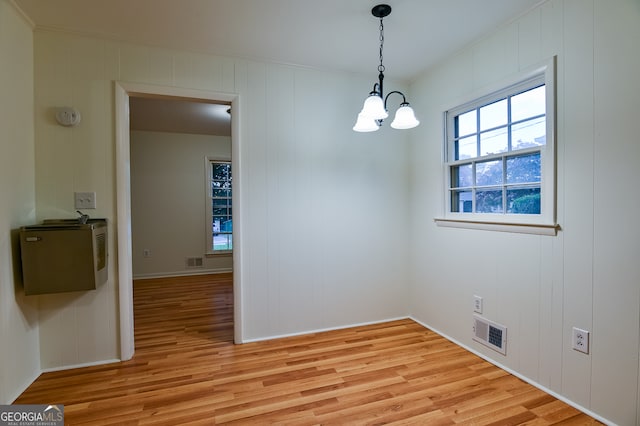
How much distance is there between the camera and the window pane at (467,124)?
267 cm

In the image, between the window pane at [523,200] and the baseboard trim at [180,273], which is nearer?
the window pane at [523,200]

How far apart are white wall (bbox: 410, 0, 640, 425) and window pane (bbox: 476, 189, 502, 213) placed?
0.21 meters

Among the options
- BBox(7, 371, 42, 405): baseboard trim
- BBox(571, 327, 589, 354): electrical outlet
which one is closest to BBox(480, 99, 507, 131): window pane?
BBox(571, 327, 589, 354): electrical outlet

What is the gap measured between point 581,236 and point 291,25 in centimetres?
236

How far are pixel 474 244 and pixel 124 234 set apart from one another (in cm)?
→ 284

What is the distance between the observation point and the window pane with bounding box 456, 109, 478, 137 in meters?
2.67

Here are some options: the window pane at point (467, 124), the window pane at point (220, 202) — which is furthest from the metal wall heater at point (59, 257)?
the window pane at point (220, 202)

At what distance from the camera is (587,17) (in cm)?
180

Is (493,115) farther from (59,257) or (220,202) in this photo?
(220,202)

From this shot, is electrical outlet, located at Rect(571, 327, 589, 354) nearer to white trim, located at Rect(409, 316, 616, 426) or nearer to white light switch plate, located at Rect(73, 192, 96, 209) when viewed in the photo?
white trim, located at Rect(409, 316, 616, 426)

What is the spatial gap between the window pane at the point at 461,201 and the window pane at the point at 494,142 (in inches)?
14.8

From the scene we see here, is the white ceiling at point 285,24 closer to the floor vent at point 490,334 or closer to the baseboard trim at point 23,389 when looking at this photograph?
the floor vent at point 490,334

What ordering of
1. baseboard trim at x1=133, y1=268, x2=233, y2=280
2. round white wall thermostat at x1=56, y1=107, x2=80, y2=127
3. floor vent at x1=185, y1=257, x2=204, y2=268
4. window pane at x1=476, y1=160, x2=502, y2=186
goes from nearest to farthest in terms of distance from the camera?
round white wall thermostat at x1=56, y1=107, x2=80, y2=127
window pane at x1=476, y1=160, x2=502, y2=186
baseboard trim at x1=133, y1=268, x2=233, y2=280
floor vent at x1=185, y1=257, x2=204, y2=268

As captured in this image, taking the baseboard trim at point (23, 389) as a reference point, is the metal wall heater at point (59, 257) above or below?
above
